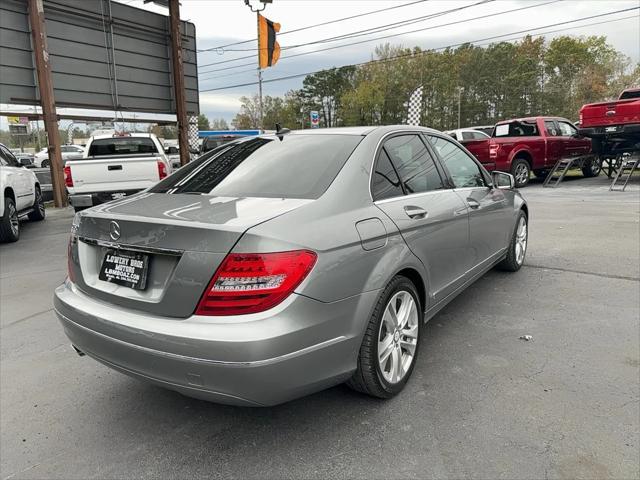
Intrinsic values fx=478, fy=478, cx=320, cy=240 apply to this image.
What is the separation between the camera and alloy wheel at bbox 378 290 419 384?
2703mm

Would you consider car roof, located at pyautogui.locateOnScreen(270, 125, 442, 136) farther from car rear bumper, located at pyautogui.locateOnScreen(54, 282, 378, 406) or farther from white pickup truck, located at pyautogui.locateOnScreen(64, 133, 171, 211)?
white pickup truck, located at pyautogui.locateOnScreen(64, 133, 171, 211)

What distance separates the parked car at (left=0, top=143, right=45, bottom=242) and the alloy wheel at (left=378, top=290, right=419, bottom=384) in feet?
24.0

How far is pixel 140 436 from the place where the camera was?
2551 millimetres

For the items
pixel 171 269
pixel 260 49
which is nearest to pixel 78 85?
pixel 260 49

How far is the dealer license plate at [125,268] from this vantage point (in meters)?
2.29

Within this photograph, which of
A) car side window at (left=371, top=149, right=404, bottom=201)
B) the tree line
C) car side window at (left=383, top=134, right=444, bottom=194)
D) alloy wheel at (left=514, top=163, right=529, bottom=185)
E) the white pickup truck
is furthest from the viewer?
the tree line

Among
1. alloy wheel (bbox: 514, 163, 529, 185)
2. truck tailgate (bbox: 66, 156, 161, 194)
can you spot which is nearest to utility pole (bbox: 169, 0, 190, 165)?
truck tailgate (bbox: 66, 156, 161, 194)

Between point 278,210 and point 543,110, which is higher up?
point 543,110

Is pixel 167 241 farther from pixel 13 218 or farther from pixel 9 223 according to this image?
pixel 13 218

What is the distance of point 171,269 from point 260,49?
48.3 ft

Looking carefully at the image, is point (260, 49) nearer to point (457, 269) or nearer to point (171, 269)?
point (457, 269)

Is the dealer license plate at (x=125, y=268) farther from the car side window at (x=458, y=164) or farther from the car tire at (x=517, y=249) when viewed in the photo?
the car tire at (x=517, y=249)

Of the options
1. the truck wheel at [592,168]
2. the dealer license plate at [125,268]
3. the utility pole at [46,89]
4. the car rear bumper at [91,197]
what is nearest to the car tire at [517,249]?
the dealer license plate at [125,268]

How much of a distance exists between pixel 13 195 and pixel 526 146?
495 inches
